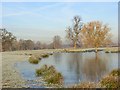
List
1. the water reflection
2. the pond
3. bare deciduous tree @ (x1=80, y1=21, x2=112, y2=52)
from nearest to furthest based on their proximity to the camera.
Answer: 1. the pond
2. the water reflection
3. bare deciduous tree @ (x1=80, y1=21, x2=112, y2=52)

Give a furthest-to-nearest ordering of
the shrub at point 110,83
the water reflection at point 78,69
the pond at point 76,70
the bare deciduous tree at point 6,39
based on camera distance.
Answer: the bare deciduous tree at point 6,39 → the water reflection at point 78,69 → the pond at point 76,70 → the shrub at point 110,83

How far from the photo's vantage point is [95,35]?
1838 inches

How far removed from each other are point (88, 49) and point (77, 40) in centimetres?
341

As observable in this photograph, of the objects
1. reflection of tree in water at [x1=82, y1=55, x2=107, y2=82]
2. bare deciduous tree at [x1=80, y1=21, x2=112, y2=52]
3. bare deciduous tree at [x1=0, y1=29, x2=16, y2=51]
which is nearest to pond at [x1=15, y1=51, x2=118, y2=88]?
reflection of tree in water at [x1=82, y1=55, x2=107, y2=82]

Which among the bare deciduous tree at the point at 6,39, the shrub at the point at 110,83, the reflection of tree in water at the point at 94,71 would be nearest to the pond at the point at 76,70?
the reflection of tree in water at the point at 94,71

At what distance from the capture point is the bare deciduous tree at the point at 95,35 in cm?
4496

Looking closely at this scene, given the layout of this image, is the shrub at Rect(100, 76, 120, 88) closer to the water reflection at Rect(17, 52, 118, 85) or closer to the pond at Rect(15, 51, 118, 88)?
the pond at Rect(15, 51, 118, 88)

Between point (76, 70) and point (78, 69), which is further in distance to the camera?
point (78, 69)

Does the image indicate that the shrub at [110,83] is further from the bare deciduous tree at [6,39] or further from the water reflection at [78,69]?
the bare deciduous tree at [6,39]

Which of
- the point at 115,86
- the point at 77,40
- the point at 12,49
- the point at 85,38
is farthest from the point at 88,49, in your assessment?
the point at 115,86

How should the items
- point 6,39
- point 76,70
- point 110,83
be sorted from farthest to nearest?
1. point 6,39
2. point 76,70
3. point 110,83

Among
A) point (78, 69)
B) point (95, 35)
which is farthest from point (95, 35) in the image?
point (78, 69)

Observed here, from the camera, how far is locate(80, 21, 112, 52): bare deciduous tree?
44963 mm

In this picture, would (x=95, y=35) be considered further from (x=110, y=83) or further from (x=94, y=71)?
(x=110, y=83)
